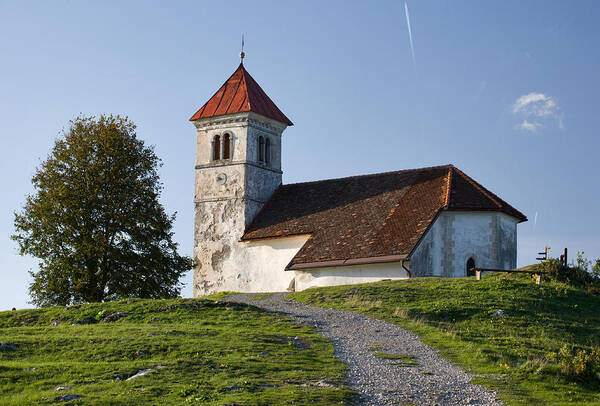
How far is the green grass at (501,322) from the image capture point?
57.7 ft

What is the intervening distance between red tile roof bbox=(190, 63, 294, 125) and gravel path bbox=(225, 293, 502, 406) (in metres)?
22.5

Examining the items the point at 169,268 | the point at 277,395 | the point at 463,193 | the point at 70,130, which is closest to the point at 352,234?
the point at 463,193

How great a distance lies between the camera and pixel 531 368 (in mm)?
18266

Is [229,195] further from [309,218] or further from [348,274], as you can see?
[348,274]

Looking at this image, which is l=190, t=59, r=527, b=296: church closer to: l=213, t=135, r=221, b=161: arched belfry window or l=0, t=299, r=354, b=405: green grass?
l=213, t=135, r=221, b=161: arched belfry window

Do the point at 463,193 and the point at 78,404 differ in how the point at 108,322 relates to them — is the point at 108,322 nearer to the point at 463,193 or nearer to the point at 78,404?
the point at 78,404

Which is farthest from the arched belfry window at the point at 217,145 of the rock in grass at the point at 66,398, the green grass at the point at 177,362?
the rock in grass at the point at 66,398

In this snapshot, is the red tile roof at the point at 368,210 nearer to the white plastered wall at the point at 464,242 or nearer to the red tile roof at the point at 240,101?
the white plastered wall at the point at 464,242

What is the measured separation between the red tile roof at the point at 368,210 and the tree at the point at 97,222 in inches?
254

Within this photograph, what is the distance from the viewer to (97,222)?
3828 cm

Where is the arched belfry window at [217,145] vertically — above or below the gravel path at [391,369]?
above

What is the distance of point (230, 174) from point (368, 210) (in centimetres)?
938

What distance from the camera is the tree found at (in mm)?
37625

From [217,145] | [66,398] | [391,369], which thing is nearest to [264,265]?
[217,145]
